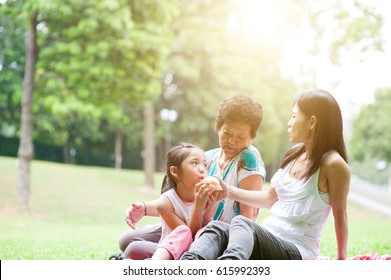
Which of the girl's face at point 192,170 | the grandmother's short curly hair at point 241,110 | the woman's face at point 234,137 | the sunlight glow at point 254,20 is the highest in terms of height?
the sunlight glow at point 254,20

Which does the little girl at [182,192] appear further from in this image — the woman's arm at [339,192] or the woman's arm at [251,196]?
the woman's arm at [339,192]

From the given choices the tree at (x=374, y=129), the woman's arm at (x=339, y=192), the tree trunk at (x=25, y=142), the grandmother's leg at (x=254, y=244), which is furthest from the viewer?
the tree at (x=374, y=129)

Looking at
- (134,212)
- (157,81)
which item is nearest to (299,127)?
(134,212)

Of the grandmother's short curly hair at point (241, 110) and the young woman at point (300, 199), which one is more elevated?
the grandmother's short curly hair at point (241, 110)

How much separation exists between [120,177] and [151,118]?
0.90 meters

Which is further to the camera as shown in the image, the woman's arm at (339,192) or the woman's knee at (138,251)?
the woman's knee at (138,251)

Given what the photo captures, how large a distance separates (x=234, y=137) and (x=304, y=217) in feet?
1.35

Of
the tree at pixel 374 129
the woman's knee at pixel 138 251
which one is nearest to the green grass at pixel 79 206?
the tree at pixel 374 129

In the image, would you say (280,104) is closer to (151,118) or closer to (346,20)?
(151,118)

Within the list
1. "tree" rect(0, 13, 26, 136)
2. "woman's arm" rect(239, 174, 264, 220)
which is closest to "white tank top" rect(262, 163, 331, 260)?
"woman's arm" rect(239, 174, 264, 220)

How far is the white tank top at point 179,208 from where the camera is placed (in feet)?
6.85

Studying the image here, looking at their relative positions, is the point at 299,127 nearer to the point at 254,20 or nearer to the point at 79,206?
the point at 79,206

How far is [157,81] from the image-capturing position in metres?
6.41

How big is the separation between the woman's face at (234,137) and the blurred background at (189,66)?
276 cm
